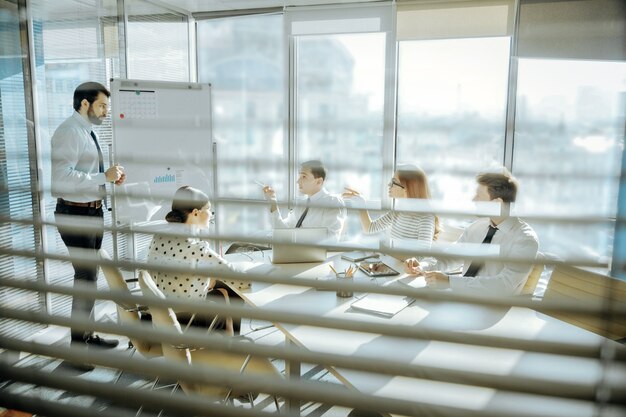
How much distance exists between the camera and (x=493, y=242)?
2.72 metres

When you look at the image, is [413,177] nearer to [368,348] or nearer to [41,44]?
[368,348]

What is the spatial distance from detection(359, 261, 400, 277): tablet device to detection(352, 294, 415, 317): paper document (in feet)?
1.48

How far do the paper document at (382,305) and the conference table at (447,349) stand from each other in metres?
0.02

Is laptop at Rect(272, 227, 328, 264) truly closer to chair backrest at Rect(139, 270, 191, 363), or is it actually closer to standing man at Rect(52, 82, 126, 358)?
chair backrest at Rect(139, 270, 191, 363)

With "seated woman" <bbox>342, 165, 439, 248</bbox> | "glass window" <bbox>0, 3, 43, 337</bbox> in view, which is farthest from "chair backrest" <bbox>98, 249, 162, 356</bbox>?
"seated woman" <bbox>342, 165, 439, 248</bbox>

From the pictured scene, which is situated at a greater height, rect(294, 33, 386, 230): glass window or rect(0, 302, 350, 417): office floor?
rect(294, 33, 386, 230): glass window

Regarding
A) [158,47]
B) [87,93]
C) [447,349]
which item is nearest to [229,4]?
[158,47]

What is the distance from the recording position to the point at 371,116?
514cm

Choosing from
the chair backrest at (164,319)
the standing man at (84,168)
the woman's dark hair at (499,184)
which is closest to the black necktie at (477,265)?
the woman's dark hair at (499,184)

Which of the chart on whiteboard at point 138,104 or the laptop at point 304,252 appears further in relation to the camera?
the chart on whiteboard at point 138,104

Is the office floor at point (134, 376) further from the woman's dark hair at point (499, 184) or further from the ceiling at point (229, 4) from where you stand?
the ceiling at point (229, 4)

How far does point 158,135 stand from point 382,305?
300 cm

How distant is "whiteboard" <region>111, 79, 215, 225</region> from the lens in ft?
13.6

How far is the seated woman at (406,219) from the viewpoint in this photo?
11.3 ft
